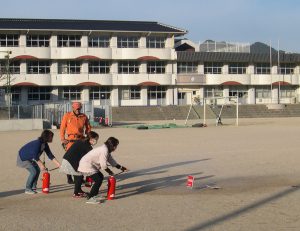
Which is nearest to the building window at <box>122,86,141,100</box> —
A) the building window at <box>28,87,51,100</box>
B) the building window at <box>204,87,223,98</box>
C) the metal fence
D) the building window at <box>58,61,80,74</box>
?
the building window at <box>58,61,80,74</box>

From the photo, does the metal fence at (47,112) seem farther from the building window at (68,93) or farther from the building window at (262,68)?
the building window at (262,68)

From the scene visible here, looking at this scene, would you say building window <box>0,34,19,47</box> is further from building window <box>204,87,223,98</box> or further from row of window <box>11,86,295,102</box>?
building window <box>204,87,223,98</box>

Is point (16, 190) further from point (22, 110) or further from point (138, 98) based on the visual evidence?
point (138, 98)

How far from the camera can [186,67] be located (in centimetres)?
7144

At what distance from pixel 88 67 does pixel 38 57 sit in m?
6.24

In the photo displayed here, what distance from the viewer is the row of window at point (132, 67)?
64.8 m

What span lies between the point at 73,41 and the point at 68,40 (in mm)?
629

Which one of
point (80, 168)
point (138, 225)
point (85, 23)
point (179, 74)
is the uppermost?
point (85, 23)

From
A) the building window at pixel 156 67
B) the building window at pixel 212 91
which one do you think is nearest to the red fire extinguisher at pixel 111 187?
the building window at pixel 156 67

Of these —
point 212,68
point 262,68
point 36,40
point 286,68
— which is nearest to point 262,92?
point 262,68

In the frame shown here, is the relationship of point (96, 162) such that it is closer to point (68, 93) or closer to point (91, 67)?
point (68, 93)

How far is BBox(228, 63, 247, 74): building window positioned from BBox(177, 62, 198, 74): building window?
5144 mm

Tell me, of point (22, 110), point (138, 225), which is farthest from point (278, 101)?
point (138, 225)

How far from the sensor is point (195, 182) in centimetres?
1106
